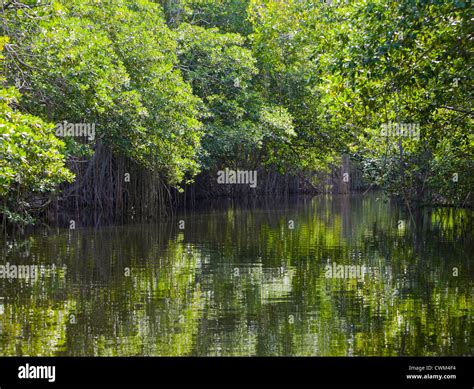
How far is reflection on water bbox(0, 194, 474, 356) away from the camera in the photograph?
8.55 metres

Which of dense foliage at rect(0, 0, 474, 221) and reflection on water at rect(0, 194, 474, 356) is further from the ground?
dense foliage at rect(0, 0, 474, 221)

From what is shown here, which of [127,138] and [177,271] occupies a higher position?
[127,138]

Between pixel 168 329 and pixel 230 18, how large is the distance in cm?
3154

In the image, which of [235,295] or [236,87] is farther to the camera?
[236,87]

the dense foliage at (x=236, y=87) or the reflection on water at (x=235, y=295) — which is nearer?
the reflection on water at (x=235, y=295)

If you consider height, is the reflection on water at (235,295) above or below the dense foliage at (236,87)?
below

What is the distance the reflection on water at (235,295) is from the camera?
8547mm

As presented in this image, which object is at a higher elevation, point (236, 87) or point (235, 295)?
point (236, 87)

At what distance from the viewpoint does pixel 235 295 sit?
11664mm

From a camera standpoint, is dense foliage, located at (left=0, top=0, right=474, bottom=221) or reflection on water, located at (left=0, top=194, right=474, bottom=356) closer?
reflection on water, located at (left=0, top=194, right=474, bottom=356)

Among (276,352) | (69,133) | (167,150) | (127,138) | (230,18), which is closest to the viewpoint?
(276,352)

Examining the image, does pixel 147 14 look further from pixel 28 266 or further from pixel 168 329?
pixel 168 329
